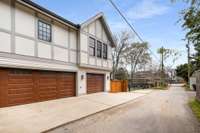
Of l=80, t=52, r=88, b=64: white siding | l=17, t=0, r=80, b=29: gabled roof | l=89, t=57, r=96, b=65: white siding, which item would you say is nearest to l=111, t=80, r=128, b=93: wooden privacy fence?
l=89, t=57, r=96, b=65: white siding

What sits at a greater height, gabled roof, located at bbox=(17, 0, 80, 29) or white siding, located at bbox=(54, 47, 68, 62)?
gabled roof, located at bbox=(17, 0, 80, 29)

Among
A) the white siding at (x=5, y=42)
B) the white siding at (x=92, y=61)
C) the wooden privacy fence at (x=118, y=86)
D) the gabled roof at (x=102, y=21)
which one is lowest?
the wooden privacy fence at (x=118, y=86)

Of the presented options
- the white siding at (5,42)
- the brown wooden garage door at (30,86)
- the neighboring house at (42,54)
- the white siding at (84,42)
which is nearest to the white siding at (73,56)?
the neighboring house at (42,54)

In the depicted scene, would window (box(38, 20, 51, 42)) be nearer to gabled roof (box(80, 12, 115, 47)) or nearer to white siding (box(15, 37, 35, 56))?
white siding (box(15, 37, 35, 56))

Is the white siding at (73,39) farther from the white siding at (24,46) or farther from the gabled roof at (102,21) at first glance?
the white siding at (24,46)

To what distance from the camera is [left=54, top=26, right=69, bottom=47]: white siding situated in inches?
551

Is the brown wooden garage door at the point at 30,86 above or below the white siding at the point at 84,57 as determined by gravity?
below

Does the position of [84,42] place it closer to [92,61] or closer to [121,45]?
[92,61]

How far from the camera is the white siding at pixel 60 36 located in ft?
46.0

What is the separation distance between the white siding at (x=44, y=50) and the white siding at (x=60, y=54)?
0.79 metres

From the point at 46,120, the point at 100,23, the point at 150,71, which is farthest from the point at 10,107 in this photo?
the point at 150,71

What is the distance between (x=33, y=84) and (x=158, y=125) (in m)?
7.54

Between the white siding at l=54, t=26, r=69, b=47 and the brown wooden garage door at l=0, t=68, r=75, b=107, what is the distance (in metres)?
2.18

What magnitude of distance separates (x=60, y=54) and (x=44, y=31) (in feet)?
7.02
